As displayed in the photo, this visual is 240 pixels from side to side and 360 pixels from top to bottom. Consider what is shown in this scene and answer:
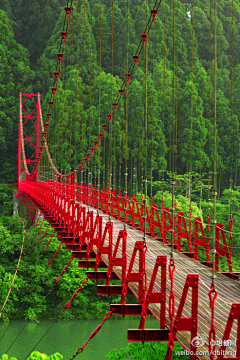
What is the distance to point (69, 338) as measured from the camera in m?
21.5

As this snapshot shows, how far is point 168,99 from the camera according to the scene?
4172 cm

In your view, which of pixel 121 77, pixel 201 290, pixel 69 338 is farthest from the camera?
pixel 121 77

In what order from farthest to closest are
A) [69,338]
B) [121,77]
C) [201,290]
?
[121,77] < [69,338] < [201,290]

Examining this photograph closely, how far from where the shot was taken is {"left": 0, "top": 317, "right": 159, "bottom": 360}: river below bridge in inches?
770

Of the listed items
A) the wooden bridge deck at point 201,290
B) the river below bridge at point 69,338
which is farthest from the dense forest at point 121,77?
the wooden bridge deck at point 201,290

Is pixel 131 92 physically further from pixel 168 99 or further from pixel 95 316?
pixel 95 316

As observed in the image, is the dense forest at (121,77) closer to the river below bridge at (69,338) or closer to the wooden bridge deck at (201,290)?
the river below bridge at (69,338)

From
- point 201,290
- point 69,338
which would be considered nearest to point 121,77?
point 69,338

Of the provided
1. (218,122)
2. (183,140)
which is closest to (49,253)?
(183,140)

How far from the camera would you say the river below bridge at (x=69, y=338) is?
19562mm

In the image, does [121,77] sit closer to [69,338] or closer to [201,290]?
[69,338]

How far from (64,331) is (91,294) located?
3803mm

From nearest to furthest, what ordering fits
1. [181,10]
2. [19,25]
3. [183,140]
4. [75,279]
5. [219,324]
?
[219,324], [75,279], [183,140], [181,10], [19,25]

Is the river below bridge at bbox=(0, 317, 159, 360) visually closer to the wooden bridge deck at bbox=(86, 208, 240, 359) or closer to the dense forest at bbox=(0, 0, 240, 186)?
the wooden bridge deck at bbox=(86, 208, 240, 359)
